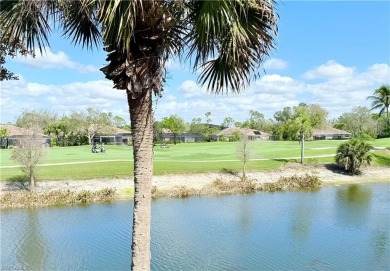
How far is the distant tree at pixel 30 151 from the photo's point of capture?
28203 mm

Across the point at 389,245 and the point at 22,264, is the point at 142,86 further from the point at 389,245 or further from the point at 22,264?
the point at 389,245

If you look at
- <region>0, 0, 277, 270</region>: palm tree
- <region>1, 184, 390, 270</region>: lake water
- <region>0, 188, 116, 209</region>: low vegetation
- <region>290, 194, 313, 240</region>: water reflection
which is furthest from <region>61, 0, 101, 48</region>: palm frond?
<region>0, 188, 116, 209</region>: low vegetation

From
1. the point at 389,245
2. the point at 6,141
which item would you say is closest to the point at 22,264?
the point at 389,245

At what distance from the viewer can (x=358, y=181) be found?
120 ft

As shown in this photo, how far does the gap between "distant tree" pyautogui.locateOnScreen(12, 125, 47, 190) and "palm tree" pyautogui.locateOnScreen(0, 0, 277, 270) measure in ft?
79.1

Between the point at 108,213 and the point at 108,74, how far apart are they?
19910 mm

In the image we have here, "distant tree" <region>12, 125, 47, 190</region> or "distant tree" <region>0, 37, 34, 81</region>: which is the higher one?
"distant tree" <region>0, 37, 34, 81</region>

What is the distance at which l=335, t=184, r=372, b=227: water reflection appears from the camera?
2142cm

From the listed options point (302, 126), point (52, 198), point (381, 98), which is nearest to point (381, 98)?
point (381, 98)

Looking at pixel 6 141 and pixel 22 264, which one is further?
pixel 6 141

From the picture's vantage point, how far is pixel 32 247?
17719 millimetres

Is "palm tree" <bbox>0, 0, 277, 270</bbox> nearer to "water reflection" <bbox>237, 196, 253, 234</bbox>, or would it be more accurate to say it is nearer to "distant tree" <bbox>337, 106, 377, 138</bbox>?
"water reflection" <bbox>237, 196, 253, 234</bbox>

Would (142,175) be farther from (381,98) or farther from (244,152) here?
(381,98)

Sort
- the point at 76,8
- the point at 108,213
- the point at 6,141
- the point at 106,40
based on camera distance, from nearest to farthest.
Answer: the point at 106,40 < the point at 76,8 < the point at 108,213 < the point at 6,141
